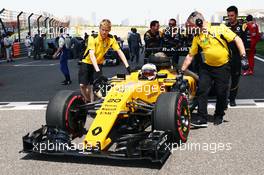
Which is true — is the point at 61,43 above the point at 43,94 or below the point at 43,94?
above

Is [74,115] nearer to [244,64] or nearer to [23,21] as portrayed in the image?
[244,64]

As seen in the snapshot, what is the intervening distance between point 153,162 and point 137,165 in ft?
0.59

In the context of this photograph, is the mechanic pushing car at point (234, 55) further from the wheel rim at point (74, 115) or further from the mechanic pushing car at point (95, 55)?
the wheel rim at point (74, 115)

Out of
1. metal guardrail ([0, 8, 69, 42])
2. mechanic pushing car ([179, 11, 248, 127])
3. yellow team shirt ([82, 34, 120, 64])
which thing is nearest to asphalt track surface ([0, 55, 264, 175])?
mechanic pushing car ([179, 11, 248, 127])

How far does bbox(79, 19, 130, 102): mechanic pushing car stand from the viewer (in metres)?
6.54

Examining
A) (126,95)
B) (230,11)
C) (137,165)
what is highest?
(230,11)

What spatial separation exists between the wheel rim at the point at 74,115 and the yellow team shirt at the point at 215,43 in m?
1.98

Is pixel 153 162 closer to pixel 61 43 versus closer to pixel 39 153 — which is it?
pixel 39 153

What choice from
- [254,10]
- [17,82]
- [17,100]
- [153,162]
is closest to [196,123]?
[153,162]

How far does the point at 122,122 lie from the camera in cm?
547

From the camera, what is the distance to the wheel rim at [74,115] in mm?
5438

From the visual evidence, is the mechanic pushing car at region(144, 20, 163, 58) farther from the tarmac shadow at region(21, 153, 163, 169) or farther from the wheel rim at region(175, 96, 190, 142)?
the tarmac shadow at region(21, 153, 163, 169)

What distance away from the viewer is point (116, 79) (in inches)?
245

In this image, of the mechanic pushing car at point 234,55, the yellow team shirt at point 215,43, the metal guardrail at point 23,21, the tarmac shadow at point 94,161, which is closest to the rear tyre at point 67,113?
the tarmac shadow at point 94,161
